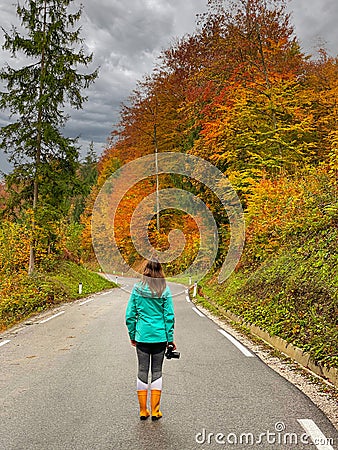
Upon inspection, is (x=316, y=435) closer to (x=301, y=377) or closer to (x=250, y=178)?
(x=301, y=377)

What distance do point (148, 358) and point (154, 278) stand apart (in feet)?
2.93

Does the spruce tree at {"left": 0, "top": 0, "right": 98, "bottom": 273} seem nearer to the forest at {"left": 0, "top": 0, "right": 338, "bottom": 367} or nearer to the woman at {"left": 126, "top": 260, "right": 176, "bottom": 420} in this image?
the forest at {"left": 0, "top": 0, "right": 338, "bottom": 367}

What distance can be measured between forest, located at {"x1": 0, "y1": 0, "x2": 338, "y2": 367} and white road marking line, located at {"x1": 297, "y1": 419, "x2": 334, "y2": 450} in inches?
73.3

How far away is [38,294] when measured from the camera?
17.1m

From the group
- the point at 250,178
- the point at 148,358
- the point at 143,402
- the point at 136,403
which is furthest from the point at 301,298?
the point at 250,178

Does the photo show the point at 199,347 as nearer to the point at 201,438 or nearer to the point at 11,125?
the point at 201,438

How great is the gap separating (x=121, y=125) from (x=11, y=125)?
14.1 meters

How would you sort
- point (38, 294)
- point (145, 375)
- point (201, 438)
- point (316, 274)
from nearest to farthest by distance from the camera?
point (201, 438) < point (145, 375) < point (316, 274) < point (38, 294)

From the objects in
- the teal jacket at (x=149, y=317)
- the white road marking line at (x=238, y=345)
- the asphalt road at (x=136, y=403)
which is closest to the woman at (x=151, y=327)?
the teal jacket at (x=149, y=317)

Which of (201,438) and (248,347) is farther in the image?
(248,347)

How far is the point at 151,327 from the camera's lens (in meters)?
4.76

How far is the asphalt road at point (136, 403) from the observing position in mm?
4105

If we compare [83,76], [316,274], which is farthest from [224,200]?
[316,274]

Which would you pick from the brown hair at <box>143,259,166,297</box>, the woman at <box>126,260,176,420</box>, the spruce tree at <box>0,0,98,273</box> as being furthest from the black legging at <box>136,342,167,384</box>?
the spruce tree at <box>0,0,98,273</box>
